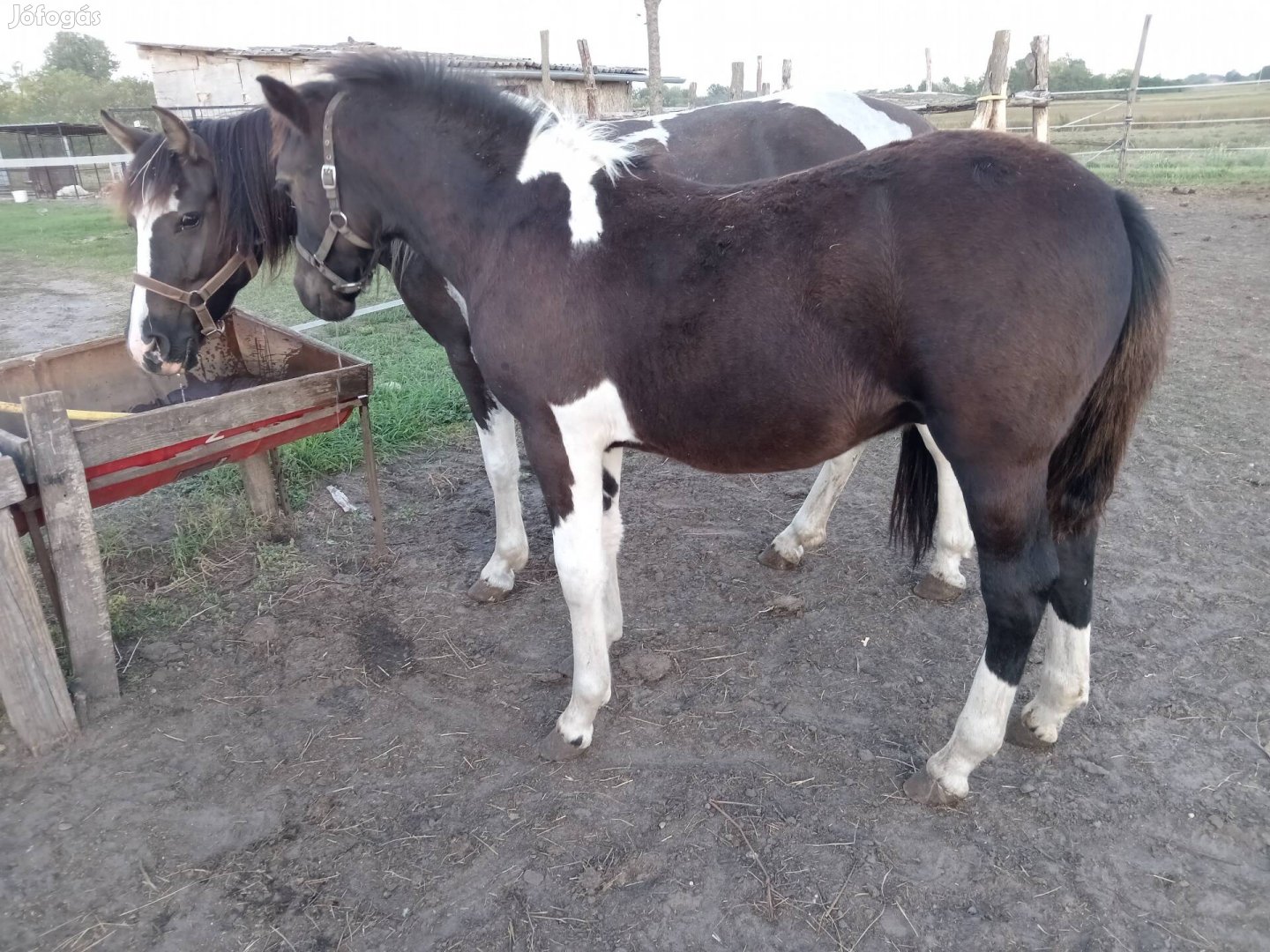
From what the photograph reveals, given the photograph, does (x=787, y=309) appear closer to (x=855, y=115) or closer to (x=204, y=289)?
(x=204, y=289)

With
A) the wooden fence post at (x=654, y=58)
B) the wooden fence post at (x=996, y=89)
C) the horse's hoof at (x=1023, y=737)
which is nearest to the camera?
the horse's hoof at (x=1023, y=737)

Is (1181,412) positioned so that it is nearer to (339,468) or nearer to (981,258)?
(981,258)

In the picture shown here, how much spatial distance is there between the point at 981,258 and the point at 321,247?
2.02m

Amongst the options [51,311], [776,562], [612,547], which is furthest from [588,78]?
[612,547]

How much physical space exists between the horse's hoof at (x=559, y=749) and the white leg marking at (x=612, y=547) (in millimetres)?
391

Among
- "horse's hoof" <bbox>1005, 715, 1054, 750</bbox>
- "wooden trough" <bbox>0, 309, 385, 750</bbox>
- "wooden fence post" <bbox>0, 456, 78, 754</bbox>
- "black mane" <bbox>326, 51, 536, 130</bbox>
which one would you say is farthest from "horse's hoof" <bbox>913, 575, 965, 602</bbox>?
"wooden fence post" <bbox>0, 456, 78, 754</bbox>

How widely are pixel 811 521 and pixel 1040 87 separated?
8.33 metres

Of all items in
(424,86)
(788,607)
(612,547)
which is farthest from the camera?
(788,607)

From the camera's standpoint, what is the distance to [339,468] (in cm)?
477

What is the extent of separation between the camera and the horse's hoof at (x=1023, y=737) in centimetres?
259

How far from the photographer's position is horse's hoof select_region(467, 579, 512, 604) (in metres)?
3.60

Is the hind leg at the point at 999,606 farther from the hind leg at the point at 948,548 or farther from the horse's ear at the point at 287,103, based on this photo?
the horse's ear at the point at 287,103

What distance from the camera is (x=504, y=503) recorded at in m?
3.72

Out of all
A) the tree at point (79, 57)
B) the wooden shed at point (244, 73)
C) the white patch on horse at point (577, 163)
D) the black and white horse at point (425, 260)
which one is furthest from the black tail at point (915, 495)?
the tree at point (79, 57)
